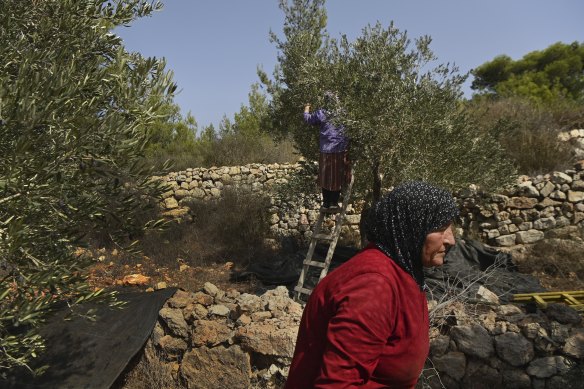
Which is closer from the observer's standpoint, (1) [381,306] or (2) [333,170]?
(1) [381,306]

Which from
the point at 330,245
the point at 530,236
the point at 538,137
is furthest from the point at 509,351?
the point at 538,137

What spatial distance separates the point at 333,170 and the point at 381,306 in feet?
20.0

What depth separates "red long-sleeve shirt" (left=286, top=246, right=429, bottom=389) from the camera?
1.51 metres

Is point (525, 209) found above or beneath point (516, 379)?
above

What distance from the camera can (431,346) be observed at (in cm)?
564

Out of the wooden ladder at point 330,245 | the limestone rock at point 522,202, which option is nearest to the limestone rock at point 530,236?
the limestone rock at point 522,202

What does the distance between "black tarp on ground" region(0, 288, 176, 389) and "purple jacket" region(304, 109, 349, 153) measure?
318cm

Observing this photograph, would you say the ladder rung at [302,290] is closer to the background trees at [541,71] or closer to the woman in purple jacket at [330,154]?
the woman in purple jacket at [330,154]

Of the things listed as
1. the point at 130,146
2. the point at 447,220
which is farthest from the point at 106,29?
the point at 447,220

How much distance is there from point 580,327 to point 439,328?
1.43 metres

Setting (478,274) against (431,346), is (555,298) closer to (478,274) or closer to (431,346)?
(478,274)

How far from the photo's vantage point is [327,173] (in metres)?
7.62

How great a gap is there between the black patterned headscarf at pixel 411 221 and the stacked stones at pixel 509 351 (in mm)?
3937

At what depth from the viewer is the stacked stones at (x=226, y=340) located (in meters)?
5.67
